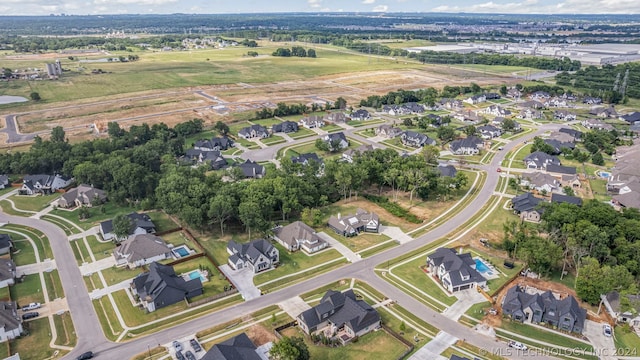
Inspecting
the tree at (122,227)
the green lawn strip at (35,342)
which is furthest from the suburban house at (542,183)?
the green lawn strip at (35,342)

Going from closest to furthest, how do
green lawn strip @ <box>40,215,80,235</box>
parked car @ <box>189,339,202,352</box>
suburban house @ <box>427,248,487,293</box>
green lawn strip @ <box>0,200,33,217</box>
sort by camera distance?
parked car @ <box>189,339,202,352</box>
suburban house @ <box>427,248,487,293</box>
green lawn strip @ <box>40,215,80,235</box>
green lawn strip @ <box>0,200,33,217</box>

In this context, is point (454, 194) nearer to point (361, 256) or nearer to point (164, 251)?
point (361, 256)

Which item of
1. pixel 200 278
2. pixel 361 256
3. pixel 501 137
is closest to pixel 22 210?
pixel 200 278

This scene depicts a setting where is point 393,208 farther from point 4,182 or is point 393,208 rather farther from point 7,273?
point 4,182

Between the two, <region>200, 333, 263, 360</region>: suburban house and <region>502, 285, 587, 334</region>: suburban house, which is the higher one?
<region>200, 333, 263, 360</region>: suburban house

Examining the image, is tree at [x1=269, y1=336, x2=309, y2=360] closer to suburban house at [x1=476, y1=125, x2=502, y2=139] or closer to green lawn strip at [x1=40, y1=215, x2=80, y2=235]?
green lawn strip at [x1=40, y1=215, x2=80, y2=235]

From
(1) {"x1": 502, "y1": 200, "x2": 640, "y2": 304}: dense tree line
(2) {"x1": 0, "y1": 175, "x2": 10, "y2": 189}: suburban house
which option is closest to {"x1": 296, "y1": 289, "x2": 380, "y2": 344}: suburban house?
(1) {"x1": 502, "y1": 200, "x2": 640, "y2": 304}: dense tree line

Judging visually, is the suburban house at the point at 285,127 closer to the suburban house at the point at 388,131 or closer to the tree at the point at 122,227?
the suburban house at the point at 388,131
